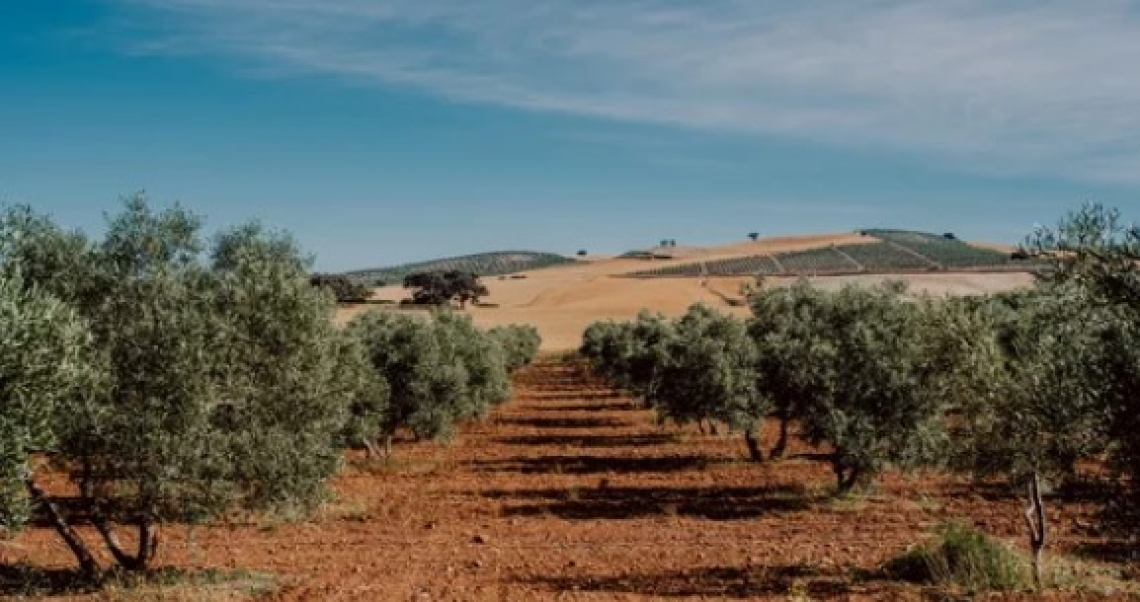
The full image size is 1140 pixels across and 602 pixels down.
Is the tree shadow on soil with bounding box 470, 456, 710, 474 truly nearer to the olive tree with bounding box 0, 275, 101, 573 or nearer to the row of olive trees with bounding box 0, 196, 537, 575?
the row of olive trees with bounding box 0, 196, 537, 575

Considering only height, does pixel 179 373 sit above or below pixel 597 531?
above

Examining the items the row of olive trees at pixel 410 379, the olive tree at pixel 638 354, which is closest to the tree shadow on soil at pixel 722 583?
the row of olive trees at pixel 410 379

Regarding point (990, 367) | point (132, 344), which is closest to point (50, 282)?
point (132, 344)

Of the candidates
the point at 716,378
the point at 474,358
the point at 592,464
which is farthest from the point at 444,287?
the point at 716,378

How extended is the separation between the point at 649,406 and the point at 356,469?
27.9 meters

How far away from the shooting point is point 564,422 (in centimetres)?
6575

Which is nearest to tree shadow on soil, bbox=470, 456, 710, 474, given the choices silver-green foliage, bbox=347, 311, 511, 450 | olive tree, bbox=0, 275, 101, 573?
silver-green foliage, bbox=347, 311, 511, 450

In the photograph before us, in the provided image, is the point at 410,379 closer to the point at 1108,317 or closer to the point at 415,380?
the point at 415,380

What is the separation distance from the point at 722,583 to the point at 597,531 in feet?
25.6


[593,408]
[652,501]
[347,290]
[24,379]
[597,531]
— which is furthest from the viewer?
[347,290]

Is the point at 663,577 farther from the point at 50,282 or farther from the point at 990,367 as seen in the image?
the point at 50,282

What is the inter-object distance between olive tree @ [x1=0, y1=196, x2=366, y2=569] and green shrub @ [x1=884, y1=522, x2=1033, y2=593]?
1513cm

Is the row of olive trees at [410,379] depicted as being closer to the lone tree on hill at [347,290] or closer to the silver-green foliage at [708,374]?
the silver-green foliage at [708,374]

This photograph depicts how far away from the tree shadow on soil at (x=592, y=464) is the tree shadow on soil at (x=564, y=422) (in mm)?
14066
